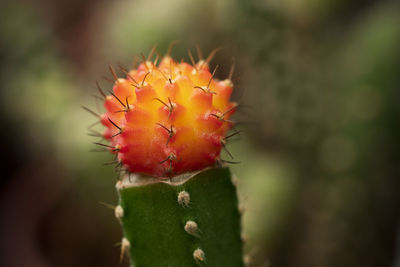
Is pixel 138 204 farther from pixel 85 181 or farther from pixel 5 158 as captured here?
pixel 5 158

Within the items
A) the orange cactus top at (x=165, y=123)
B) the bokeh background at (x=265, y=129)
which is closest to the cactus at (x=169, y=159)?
the orange cactus top at (x=165, y=123)

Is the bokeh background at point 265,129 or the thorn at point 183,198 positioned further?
the bokeh background at point 265,129

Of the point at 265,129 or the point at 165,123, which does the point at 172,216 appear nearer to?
the point at 165,123

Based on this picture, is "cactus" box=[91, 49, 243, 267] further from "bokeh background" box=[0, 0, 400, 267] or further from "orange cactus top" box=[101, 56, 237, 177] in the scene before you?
"bokeh background" box=[0, 0, 400, 267]

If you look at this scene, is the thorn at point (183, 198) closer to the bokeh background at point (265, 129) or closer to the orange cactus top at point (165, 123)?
the orange cactus top at point (165, 123)

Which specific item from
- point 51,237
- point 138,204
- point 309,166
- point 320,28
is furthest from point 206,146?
point 51,237

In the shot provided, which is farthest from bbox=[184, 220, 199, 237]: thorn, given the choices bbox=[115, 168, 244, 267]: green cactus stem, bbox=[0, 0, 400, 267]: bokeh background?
bbox=[0, 0, 400, 267]: bokeh background

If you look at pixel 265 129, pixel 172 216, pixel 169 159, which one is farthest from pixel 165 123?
pixel 265 129
